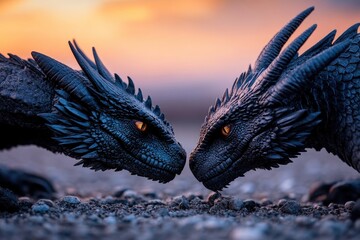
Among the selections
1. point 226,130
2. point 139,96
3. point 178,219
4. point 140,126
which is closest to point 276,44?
point 226,130

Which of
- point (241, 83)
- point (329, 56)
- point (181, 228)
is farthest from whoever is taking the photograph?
point (241, 83)

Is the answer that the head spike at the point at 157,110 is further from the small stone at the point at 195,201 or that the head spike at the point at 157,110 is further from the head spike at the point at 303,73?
the head spike at the point at 303,73

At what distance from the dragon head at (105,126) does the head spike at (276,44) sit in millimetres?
1613

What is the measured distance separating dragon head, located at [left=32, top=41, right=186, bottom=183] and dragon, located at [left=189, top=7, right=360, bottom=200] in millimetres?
480

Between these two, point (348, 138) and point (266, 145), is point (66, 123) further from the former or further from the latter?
point (348, 138)

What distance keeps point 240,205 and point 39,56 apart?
326 cm

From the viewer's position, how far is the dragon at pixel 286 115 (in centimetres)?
624

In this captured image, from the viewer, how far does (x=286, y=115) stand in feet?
20.5

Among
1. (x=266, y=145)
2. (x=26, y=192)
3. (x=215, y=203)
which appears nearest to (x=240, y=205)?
(x=215, y=203)

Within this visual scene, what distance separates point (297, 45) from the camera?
6551 mm

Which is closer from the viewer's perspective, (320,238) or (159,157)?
(320,238)

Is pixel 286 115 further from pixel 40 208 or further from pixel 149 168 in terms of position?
pixel 40 208

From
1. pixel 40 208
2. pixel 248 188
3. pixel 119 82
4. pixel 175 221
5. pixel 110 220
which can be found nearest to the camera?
pixel 175 221

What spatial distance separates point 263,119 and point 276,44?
1.29m
